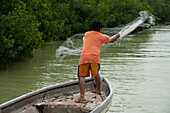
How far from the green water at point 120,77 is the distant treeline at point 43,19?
3.24ft

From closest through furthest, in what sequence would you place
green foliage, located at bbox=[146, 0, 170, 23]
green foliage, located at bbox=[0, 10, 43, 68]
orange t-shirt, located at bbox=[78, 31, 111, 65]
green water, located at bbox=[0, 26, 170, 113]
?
orange t-shirt, located at bbox=[78, 31, 111, 65]
green water, located at bbox=[0, 26, 170, 113]
green foliage, located at bbox=[0, 10, 43, 68]
green foliage, located at bbox=[146, 0, 170, 23]

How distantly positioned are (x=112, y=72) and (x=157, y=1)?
193ft

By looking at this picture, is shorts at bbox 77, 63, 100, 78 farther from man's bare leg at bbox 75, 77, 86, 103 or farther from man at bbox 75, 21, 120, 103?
man's bare leg at bbox 75, 77, 86, 103

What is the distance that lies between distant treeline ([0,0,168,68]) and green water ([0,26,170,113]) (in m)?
0.99

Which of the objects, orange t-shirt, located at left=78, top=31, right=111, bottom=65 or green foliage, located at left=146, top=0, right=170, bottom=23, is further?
green foliage, located at left=146, top=0, right=170, bottom=23

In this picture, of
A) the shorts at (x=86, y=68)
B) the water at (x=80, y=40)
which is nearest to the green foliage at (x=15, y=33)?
the water at (x=80, y=40)

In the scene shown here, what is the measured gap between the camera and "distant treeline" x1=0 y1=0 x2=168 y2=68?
39.2 feet

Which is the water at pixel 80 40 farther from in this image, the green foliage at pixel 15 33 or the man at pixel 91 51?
the green foliage at pixel 15 33

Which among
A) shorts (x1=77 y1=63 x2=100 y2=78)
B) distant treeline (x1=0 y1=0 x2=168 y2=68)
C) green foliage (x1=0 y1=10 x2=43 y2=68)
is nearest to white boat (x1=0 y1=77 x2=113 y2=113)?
shorts (x1=77 y1=63 x2=100 y2=78)

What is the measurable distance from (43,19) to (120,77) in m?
9.02

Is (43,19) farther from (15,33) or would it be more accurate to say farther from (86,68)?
(86,68)

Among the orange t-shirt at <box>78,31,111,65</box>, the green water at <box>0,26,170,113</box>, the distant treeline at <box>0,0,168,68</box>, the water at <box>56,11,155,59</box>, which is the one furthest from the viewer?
the distant treeline at <box>0,0,168,68</box>

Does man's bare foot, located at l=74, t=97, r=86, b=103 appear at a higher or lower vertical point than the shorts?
lower

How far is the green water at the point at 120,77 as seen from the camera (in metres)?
7.92
